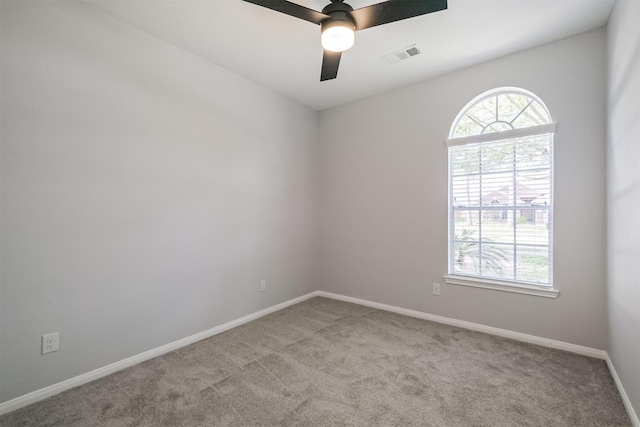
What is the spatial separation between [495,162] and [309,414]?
112 inches

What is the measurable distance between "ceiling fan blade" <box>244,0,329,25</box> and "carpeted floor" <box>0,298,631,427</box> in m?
2.50

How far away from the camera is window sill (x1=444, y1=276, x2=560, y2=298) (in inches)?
105

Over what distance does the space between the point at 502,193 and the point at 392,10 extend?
83.0 inches

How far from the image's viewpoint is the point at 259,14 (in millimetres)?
2250

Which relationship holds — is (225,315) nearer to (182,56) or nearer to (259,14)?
(182,56)

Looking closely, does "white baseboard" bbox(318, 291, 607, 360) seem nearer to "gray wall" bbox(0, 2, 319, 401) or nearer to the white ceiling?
"gray wall" bbox(0, 2, 319, 401)

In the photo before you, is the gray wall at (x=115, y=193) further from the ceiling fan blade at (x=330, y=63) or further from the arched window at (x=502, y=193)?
the arched window at (x=502, y=193)

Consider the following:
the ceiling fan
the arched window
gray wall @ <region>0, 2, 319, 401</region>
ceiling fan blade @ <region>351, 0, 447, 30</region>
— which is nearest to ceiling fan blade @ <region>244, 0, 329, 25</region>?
the ceiling fan

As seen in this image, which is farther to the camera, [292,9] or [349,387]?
[349,387]

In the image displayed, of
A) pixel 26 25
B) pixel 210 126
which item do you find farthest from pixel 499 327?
pixel 26 25

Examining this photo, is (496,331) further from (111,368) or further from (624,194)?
(111,368)

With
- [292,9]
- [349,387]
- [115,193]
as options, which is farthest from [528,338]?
[115,193]

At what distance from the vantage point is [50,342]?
78.9 inches

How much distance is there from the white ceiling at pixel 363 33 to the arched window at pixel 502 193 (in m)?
0.56
